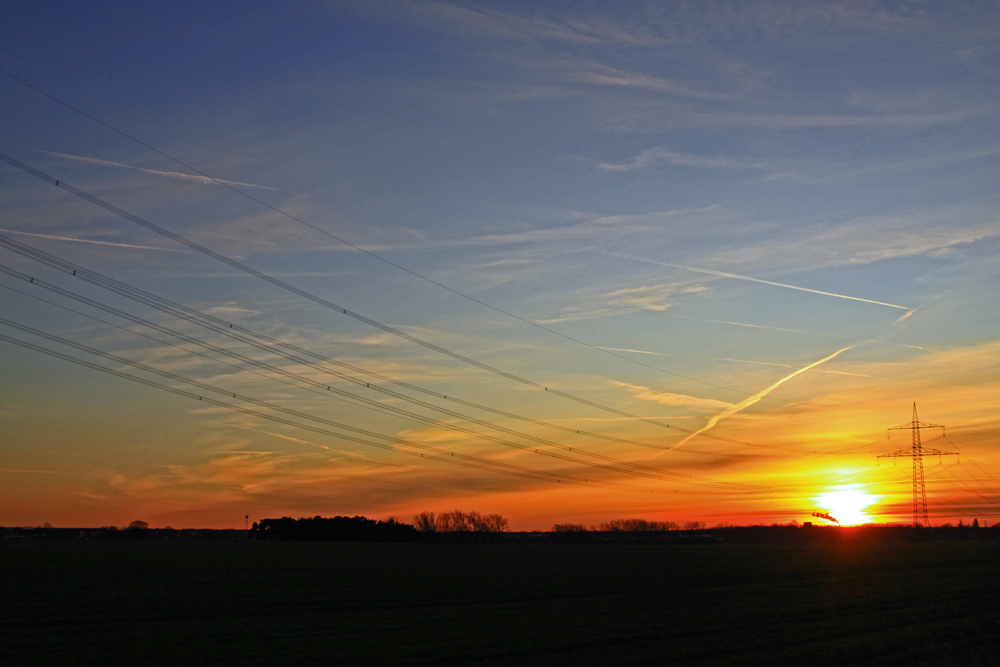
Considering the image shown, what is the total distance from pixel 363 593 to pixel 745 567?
148 feet

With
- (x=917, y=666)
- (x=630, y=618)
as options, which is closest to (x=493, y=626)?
(x=630, y=618)

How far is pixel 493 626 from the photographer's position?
106ft

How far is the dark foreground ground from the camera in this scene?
24.7 m

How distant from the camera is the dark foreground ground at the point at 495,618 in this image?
24672 mm

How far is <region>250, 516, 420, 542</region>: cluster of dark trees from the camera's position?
15525 centimetres

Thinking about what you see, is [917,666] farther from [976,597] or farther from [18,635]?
[18,635]

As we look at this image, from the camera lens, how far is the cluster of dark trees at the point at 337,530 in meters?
155

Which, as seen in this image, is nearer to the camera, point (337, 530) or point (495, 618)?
point (495, 618)

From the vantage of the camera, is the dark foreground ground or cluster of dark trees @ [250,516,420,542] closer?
the dark foreground ground

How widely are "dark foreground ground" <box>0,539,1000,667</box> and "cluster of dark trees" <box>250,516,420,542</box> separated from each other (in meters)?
91.9

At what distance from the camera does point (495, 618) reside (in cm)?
3525

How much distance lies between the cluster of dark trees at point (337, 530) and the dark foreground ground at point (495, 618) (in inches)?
3620

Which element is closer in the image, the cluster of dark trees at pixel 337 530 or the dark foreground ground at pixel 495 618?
the dark foreground ground at pixel 495 618

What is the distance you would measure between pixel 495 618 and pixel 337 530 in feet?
422
